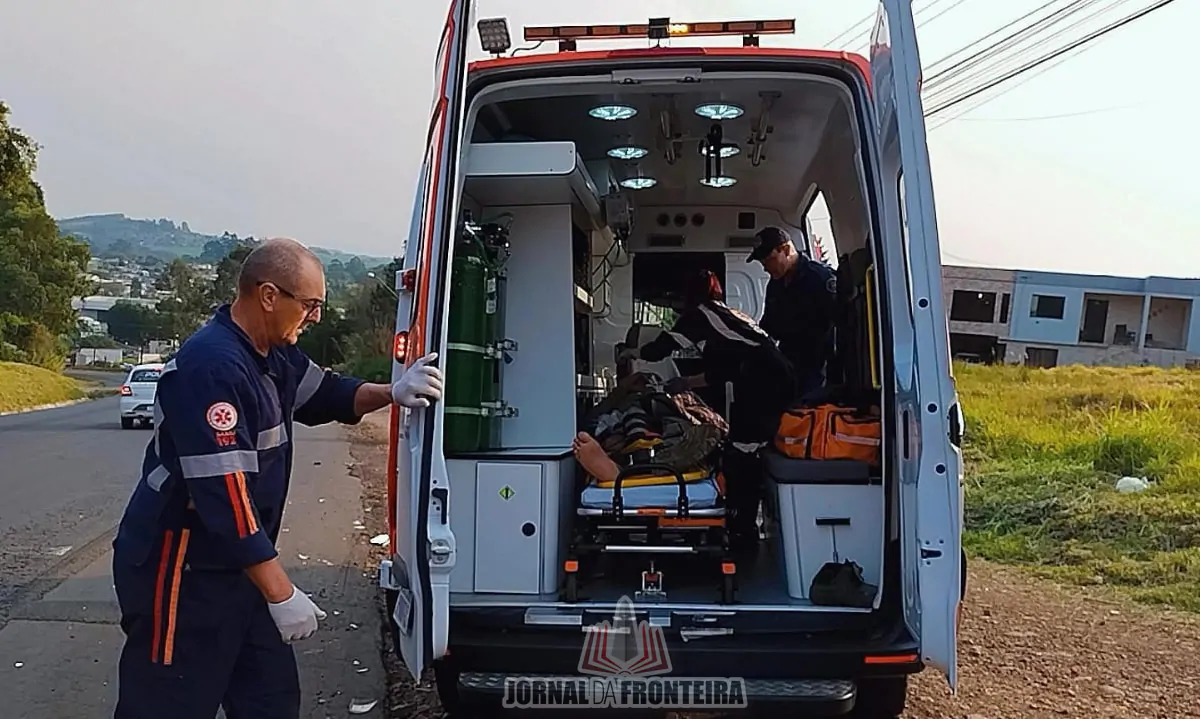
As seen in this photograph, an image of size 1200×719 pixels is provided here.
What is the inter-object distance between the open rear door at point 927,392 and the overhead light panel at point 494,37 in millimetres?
1477

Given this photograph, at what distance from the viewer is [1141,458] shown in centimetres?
1183

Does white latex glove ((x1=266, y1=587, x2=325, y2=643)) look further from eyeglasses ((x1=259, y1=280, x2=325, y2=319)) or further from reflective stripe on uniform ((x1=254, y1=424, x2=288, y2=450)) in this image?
eyeglasses ((x1=259, y1=280, x2=325, y2=319))

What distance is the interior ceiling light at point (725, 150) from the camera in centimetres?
634

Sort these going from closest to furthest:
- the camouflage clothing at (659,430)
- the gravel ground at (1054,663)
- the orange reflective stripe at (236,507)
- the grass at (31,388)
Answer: the orange reflective stripe at (236,507), the camouflage clothing at (659,430), the gravel ground at (1054,663), the grass at (31,388)

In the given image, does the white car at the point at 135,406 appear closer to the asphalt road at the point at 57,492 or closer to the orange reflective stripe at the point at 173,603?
the asphalt road at the point at 57,492

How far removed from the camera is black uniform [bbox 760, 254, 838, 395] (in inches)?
238

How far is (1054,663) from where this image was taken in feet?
19.9

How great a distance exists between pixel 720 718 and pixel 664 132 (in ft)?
10.1

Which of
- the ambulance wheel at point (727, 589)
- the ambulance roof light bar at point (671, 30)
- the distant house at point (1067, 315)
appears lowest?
the distant house at point (1067, 315)

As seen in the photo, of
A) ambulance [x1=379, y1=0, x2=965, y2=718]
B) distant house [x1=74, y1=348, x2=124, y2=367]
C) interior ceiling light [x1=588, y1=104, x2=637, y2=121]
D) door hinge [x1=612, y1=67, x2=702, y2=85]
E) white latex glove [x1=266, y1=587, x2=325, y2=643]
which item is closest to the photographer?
white latex glove [x1=266, y1=587, x2=325, y2=643]


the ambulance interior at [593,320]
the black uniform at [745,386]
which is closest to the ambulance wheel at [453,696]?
the ambulance interior at [593,320]

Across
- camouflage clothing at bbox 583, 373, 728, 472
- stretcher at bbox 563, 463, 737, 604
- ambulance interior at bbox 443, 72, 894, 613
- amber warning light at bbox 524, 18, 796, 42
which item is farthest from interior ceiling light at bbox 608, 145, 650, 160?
stretcher at bbox 563, 463, 737, 604

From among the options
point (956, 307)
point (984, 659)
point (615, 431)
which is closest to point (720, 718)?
point (615, 431)

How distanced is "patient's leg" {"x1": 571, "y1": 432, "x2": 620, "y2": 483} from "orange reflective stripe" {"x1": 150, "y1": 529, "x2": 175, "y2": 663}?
1961mm
